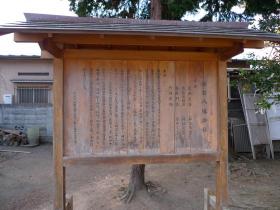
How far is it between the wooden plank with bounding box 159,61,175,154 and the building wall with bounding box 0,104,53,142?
11.0 m

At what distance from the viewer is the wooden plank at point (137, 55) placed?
12.5 ft

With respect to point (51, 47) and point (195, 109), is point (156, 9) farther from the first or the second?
point (51, 47)

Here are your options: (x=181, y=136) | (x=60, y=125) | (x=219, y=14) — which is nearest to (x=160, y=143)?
(x=181, y=136)

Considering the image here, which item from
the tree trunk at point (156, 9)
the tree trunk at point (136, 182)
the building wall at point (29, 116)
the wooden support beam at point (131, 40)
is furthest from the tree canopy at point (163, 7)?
the building wall at point (29, 116)

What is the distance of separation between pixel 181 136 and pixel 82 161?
1091 mm

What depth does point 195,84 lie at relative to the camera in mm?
3957

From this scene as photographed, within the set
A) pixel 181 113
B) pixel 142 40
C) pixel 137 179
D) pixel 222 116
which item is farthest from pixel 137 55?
pixel 137 179

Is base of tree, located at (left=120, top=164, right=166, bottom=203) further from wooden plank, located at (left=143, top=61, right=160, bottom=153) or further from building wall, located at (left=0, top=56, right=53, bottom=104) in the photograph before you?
building wall, located at (left=0, top=56, right=53, bottom=104)

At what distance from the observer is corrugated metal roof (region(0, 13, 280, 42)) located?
3205 millimetres

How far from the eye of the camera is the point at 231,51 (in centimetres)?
373

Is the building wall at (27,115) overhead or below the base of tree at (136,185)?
overhead

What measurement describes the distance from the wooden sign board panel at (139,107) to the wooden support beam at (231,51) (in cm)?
15

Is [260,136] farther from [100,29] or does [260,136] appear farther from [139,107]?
[100,29]

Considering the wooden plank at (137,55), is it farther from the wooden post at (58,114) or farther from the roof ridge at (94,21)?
the roof ridge at (94,21)
